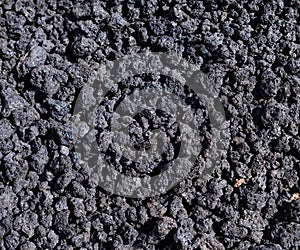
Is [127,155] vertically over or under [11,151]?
over

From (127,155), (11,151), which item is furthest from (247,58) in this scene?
(11,151)

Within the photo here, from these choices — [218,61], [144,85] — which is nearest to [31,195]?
[144,85]

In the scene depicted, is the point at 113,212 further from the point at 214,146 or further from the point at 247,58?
the point at 247,58

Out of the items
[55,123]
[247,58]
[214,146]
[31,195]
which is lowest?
[31,195]

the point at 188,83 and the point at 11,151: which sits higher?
the point at 188,83

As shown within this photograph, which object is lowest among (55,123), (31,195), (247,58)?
(31,195)

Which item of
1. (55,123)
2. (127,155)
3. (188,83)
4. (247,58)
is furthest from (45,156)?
(247,58)

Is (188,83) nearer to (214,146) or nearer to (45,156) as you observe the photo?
(214,146)

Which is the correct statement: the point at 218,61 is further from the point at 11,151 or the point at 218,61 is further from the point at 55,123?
the point at 11,151
